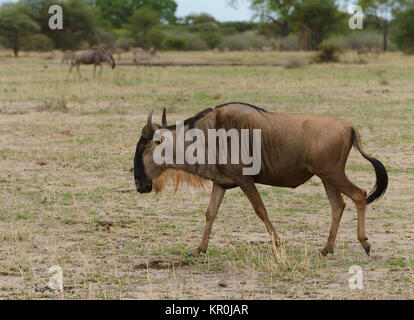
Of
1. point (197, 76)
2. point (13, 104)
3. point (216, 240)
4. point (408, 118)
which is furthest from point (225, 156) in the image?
point (197, 76)

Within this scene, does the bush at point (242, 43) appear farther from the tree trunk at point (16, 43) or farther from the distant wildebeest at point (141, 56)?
the distant wildebeest at point (141, 56)

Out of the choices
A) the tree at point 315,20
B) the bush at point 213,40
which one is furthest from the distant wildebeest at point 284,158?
the bush at point 213,40

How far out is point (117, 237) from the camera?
21.6 feet

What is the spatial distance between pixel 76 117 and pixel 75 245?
8.00m

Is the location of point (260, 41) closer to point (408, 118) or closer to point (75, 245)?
point (408, 118)

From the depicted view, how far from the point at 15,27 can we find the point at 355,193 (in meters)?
38.8

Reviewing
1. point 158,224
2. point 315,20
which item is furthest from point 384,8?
point 158,224

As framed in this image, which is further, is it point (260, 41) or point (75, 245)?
point (260, 41)

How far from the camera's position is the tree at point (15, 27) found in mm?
41781

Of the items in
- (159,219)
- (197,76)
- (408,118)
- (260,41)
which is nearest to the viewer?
(159,219)

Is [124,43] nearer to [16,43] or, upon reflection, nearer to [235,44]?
[235,44]

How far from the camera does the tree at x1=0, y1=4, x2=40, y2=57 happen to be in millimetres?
41781

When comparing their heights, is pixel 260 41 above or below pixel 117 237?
above

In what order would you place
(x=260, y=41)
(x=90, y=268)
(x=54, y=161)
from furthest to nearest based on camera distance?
1. (x=260, y=41)
2. (x=54, y=161)
3. (x=90, y=268)
